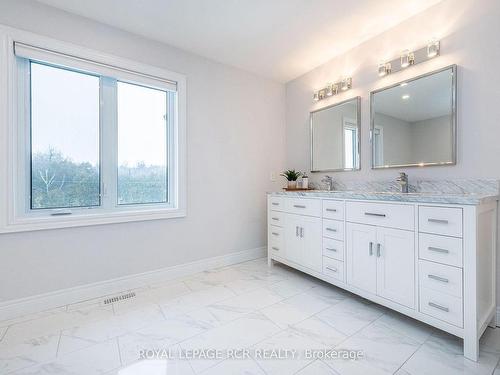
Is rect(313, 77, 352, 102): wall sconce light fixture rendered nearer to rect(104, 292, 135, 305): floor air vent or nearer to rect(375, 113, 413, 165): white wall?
rect(375, 113, 413, 165): white wall

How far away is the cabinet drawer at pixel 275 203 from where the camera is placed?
8.85 feet

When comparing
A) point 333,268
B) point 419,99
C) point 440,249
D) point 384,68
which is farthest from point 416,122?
point 333,268

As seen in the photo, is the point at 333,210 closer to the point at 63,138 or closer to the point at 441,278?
the point at 441,278

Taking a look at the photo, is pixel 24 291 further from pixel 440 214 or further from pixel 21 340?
pixel 440 214

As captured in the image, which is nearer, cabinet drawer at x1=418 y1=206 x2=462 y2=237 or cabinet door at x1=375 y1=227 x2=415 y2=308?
cabinet drawer at x1=418 y1=206 x2=462 y2=237

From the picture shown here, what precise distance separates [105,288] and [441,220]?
263 cm

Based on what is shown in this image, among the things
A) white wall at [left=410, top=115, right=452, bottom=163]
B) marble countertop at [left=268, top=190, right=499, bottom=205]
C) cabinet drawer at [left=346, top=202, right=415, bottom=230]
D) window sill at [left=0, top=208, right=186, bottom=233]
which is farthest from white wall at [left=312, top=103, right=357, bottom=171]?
window sill at [left=0, top=208, right=186, bottom=233]

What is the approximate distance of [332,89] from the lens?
2.75 m

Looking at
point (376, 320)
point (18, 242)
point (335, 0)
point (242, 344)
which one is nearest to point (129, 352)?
point (242, 344)

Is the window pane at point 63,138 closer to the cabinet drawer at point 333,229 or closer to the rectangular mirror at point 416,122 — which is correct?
the cabinet drawer at point 333,229

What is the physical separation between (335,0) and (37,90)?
2.48 m

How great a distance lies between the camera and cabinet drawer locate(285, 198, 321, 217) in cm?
227

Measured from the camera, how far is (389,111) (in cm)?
226

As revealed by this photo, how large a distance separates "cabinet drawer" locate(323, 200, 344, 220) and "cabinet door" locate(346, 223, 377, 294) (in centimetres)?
12
